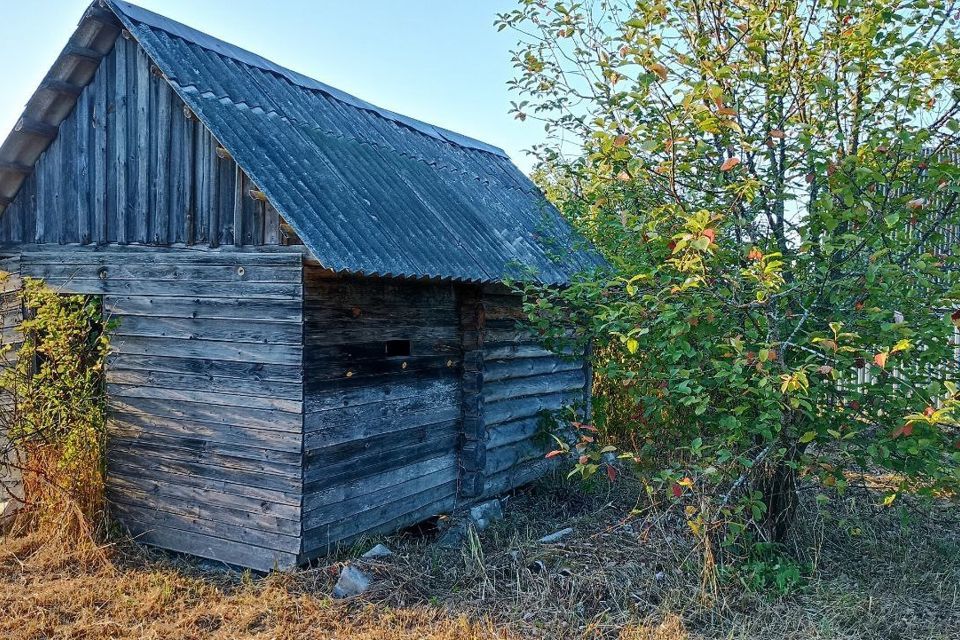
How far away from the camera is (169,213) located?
619 cm

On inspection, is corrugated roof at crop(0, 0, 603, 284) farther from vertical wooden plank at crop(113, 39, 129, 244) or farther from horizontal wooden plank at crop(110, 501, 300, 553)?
horizontal wooden plank at crop(110, 501, 300, 553)

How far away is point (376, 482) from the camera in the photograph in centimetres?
634

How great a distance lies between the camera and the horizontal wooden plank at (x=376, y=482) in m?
5.79

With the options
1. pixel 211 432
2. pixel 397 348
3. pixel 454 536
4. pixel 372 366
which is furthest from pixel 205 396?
pixel 454 536

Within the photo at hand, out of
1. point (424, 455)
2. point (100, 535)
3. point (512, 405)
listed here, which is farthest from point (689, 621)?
point (100, 535)

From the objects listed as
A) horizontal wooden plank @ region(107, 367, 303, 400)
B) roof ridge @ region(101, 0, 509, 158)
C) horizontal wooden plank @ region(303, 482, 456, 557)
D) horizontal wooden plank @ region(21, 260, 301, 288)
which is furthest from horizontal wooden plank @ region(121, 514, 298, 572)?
roof ridge @ region(101, 0, 509, 158)

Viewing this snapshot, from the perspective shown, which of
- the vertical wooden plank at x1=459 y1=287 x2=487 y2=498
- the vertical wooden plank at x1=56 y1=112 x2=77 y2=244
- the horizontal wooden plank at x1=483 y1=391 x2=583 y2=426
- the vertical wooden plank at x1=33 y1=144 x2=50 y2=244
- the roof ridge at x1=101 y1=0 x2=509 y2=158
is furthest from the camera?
the horizontal wooden plank at x1=483 y1=391 x2=583 y2=426

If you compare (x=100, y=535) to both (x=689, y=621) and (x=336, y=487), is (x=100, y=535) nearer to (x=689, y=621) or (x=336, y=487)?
(x=336, y=487)

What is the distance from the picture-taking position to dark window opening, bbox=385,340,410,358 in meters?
6.49

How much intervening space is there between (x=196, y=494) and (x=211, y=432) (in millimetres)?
536

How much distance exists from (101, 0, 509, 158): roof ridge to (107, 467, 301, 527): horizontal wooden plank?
12.0ft

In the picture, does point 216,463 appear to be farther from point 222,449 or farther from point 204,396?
point 204,396

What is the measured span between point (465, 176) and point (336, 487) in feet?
14.6

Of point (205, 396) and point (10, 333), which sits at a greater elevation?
point (10, 333)
